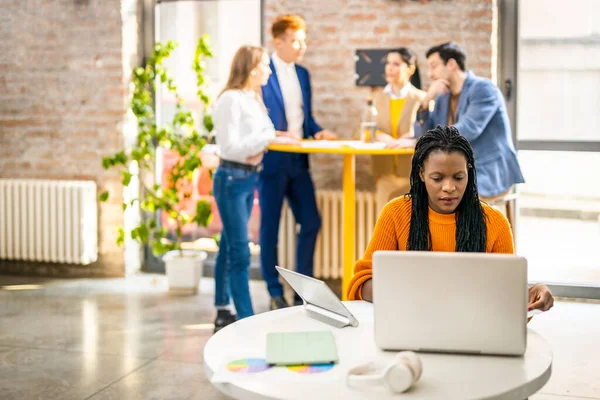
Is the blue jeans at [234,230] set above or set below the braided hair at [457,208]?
below

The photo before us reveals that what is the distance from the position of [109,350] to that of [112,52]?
2507 millimetres

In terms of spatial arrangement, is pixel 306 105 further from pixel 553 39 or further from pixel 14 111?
pixel 14 111

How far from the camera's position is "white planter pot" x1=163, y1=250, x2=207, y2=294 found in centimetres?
592

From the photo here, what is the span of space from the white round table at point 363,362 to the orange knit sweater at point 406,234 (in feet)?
1.03

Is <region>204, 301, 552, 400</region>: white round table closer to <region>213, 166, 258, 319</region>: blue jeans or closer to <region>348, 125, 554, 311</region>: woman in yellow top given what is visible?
<region>348, 125, 554, 311</region>: woman in yellow top

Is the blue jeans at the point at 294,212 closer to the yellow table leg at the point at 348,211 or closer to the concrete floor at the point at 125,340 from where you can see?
the concrete floor at the point at 125,340

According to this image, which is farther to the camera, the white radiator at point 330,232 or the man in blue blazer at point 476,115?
the white radiator at point 330,232

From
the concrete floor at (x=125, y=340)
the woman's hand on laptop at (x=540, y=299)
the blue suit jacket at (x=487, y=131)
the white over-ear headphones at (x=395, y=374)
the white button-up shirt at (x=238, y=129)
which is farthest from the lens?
the blue suit jacket at (x=487, y=131)

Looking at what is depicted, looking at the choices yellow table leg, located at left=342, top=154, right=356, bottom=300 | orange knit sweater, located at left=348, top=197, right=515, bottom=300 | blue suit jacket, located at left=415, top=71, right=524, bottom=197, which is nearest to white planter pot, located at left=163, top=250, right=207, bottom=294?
yellow table leg, located at left=342, top=154, right=356, bottom=300

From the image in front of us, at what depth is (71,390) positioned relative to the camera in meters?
3.95

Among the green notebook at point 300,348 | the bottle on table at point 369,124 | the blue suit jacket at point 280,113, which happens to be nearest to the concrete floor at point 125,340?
the blue suit jacket at point 280,113

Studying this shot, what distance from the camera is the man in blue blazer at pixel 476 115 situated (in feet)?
15.3

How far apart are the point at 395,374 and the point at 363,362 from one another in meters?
0.21

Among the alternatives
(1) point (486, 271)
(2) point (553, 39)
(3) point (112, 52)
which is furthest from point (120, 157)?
(1) point (486, 271)
